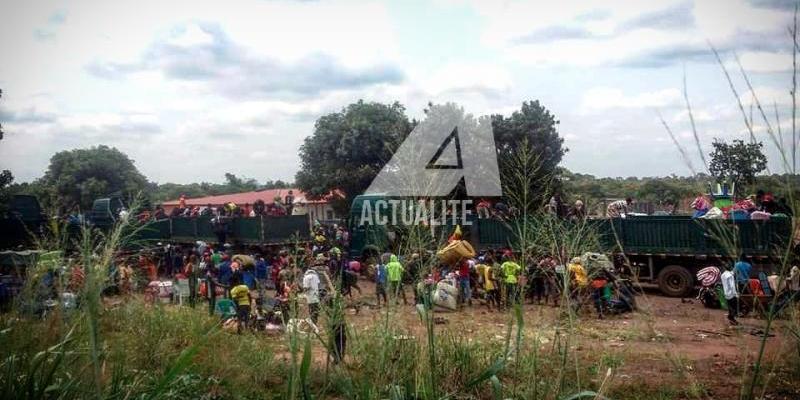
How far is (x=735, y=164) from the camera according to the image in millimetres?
2195

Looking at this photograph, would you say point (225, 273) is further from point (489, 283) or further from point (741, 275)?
point (741, 275)

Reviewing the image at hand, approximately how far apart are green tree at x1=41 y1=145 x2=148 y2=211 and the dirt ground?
35.2 m

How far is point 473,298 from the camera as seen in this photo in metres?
13.3

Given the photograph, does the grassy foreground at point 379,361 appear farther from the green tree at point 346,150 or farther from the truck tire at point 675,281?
the green tree at point 346,150

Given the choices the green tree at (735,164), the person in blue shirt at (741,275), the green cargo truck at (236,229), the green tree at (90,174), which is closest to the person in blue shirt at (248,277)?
the green cargo truck at (236,229)

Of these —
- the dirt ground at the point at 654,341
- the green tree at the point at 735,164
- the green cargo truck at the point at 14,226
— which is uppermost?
the green tree at the point at 735,164

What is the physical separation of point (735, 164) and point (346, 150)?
26.3 metres

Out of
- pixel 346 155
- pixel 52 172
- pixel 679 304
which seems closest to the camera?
pixel 679 304

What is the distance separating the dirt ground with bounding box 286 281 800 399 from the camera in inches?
148

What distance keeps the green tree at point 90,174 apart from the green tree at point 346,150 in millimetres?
15306

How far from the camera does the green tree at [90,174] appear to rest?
1563 inches

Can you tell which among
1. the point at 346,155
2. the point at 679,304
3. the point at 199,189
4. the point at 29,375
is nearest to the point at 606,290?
the point at 679,304

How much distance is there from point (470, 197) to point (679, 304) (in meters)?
7.60

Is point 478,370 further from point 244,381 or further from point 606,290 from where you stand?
point 606,290
